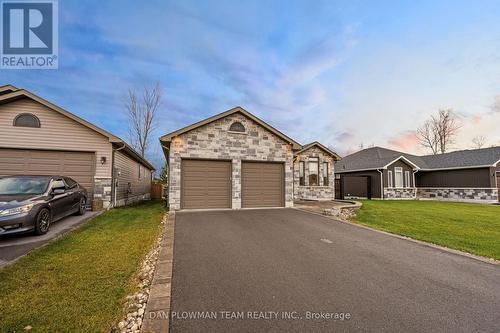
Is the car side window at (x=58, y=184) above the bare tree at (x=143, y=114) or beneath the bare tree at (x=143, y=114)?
beneath

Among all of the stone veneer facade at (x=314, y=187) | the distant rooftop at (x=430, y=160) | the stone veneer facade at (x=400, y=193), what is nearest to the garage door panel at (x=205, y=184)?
the stone veneer facade at (x=314, y=187)

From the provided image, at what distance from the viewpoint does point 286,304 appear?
295cm

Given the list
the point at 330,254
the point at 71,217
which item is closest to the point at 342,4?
the point at 330,254

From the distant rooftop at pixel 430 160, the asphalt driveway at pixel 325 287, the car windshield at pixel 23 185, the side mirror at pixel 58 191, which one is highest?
the distant rooftop at pixel 430 160

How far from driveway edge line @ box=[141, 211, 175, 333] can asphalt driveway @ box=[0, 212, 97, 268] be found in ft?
8.75

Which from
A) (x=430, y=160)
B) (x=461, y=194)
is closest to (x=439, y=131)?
(x=430, y=160)

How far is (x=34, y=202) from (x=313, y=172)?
16.0 m

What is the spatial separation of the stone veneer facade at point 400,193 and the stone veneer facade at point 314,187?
6224 mm

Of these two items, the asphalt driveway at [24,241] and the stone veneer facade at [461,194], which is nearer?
the asphalt driveway at [24,241]

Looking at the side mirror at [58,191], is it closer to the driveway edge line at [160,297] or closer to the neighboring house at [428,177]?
the driveway edge line at [160,297]

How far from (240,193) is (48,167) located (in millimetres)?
8314

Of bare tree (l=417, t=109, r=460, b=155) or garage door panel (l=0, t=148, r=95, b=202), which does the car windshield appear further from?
bare tree (l=417, t=109, r=460, b=155)

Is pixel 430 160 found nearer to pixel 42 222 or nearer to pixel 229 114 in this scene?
pixel 229 114

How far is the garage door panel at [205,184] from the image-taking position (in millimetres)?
11250
